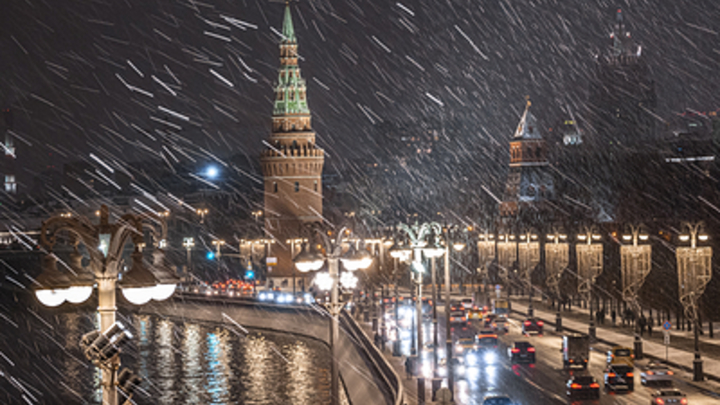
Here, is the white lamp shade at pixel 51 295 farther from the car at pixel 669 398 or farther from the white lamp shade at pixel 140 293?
the car at pixel 669 398

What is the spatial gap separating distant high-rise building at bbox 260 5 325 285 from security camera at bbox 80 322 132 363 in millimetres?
89003

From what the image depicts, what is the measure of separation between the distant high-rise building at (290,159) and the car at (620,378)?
233 ft

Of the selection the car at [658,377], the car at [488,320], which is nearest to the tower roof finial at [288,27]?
the car at [488,320]

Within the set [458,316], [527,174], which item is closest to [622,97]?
[527,174]

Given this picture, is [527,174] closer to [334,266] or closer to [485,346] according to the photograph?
[485,346]

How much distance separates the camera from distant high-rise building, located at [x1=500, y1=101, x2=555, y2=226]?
109 meters

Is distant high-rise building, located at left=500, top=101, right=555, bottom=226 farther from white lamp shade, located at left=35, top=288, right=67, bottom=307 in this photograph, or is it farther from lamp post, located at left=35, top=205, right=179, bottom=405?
white lamp shade, located at left=35, top=288, right=67, bottom=307

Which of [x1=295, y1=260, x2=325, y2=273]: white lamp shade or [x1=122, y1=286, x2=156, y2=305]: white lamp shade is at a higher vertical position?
[x1=295, y1=260, x2=325, y2=273]: white lamp shade

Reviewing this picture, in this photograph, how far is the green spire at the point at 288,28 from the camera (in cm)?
10075

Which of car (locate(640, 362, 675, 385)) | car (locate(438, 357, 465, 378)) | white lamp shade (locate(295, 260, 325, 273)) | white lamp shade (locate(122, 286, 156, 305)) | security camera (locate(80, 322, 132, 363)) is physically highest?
white lamp shade (locate(295, 260, 325, 273))

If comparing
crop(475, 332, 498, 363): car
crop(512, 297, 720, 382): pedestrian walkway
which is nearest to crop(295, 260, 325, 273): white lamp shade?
crop(512, 297, 720, 382): pedestrian walkway

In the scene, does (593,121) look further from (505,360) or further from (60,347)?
(505,360)

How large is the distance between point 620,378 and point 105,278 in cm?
2268

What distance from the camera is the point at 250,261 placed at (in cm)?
9519
